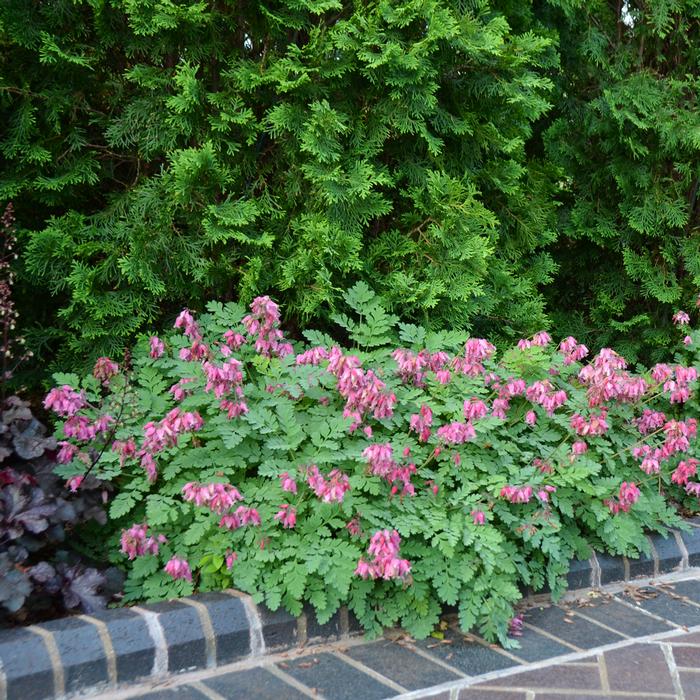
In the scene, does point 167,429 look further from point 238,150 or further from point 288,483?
point 238,150

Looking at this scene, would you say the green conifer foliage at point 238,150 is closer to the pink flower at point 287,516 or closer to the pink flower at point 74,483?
the pink flower at point 74,483

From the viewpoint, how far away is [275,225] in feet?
13.6

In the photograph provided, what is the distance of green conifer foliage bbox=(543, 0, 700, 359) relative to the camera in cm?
513

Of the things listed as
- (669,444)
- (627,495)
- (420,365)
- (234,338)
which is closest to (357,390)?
(420,365)

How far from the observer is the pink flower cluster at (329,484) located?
2.74 m

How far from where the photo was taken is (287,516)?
2.83m

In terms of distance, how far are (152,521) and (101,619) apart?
0.38 metres

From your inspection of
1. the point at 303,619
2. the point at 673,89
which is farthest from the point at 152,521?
the point at 673,89

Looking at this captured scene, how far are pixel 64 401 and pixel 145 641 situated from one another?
987 mm

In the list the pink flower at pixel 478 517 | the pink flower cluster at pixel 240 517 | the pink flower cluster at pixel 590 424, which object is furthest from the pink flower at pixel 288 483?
the pink flower cluster at pixel 590 424

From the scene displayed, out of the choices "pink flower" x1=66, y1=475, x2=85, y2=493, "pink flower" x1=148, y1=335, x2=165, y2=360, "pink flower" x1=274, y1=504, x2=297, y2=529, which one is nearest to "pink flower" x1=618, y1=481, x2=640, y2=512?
"pink flower" x1=274, y1=504, x2=297, y2=529

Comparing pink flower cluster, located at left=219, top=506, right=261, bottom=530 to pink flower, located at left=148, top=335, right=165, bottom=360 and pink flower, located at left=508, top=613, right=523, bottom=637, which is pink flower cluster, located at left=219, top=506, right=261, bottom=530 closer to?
pink flower, located at left=148, top=335, right=165, bottom=360

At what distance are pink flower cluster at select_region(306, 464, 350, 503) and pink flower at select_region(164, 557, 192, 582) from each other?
0.55 metres

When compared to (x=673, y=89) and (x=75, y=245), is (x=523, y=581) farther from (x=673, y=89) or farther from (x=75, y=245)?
(x=673, y=89)
